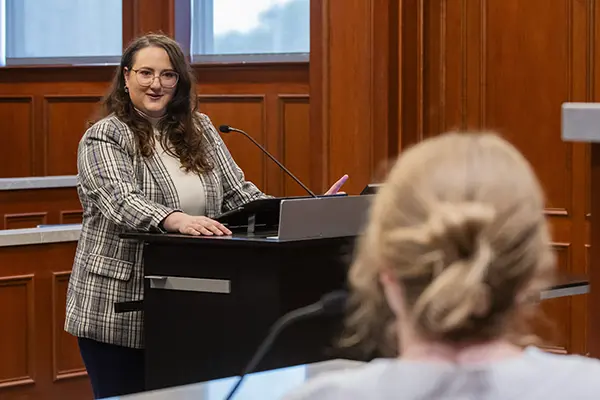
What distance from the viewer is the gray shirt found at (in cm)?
94

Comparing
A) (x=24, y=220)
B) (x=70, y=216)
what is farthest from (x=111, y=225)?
(x=70, y=216)

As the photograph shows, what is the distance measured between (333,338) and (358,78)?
2722mm

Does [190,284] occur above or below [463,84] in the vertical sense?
below

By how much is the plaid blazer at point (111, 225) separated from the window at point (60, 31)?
4.32 meters

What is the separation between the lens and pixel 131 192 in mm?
3088

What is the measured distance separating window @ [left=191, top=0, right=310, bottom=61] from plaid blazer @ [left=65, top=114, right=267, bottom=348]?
3482 millimetres

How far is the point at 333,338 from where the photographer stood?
9.34 feet

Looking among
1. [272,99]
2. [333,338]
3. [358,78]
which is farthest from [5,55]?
[333,338]

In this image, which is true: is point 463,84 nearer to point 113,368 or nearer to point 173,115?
point 173,115

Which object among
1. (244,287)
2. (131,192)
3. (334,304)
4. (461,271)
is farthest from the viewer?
(131,192)

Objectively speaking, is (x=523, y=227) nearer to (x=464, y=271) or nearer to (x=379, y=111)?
(x=464, y=271)

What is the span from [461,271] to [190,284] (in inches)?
81.1

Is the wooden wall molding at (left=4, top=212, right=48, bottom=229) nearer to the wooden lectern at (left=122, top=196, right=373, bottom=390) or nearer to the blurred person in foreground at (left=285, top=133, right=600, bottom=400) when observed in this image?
the wooden lectern at (left=122, top=196, right=373, bottom=390)

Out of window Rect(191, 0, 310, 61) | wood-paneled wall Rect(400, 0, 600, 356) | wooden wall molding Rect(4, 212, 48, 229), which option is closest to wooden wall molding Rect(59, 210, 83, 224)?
wooden wall molding Rect(4, 212, 48, 229)
